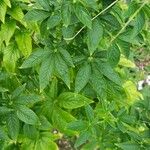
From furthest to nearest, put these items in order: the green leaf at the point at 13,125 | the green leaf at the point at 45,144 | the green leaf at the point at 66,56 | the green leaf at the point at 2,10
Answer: the green leaf at the point at 45,144 < the green leaf at the point at 2,10 < the green leaf at the point at 13,125 < the green leaf at the point at 66,56

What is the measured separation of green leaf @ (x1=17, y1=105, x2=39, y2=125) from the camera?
148 centimetres

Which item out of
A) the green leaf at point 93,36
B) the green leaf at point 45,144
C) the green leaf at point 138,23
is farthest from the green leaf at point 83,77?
the green leaf at point 45,144

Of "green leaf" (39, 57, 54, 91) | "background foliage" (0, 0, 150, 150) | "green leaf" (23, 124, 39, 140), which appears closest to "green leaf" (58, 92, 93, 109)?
"background foliage" (0, 0, 150, 150)

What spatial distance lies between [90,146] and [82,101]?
0.22 meters

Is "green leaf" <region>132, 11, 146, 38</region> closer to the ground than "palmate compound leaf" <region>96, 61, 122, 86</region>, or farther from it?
farther from it

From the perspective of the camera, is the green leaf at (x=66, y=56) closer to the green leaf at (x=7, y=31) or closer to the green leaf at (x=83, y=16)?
the green leaf at (x=83, y=16)

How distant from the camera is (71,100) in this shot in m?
1.64

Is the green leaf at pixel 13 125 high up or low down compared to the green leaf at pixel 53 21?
down

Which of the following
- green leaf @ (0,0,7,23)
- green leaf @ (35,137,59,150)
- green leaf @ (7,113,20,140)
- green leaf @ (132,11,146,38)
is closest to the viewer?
green leaf @ (132,11,146,38)

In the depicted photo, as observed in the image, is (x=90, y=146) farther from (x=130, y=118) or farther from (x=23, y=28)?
(x=23, y=28)

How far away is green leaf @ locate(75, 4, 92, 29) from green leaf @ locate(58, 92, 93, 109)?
1.32 ft

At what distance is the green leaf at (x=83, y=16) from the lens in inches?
49.9

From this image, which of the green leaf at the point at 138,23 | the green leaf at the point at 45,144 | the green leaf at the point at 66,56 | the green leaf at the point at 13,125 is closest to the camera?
the green leaf at the point at 138,23

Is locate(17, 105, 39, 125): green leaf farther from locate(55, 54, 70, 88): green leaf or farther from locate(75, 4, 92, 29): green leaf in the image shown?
locate(75, 4, 92, 29): green leaf
